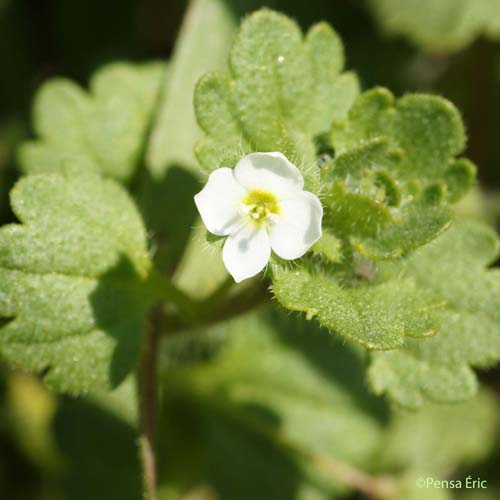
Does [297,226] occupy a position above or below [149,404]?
above

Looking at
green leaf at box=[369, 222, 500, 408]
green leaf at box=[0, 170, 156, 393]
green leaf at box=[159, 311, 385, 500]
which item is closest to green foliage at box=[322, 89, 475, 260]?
green leaf at box=[369, 222, 500, 408]

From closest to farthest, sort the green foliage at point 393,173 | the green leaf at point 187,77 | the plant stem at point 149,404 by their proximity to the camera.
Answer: the green foliage at point 393,173 → the plant stem at point 149,404 → the green leaf at point 187,77

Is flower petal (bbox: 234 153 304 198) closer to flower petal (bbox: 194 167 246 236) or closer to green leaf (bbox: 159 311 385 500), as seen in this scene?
flower petal (bbox: 194 167 246 236)

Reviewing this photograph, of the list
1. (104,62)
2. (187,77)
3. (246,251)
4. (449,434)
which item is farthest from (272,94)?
(449,434)

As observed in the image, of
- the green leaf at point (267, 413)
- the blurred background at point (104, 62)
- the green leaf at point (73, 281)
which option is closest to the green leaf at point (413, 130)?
the green leaf at point (73, 281)

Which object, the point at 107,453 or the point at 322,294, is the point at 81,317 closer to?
the point at 322,294

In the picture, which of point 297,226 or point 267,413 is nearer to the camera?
point 297,226

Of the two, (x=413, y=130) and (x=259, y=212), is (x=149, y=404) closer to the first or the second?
(x=259, y=212)

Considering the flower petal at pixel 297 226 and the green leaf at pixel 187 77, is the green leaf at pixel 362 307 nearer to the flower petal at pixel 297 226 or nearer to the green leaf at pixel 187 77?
the flower petal at pixel 297 226
